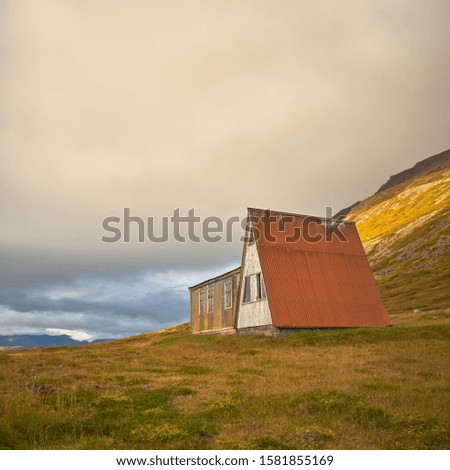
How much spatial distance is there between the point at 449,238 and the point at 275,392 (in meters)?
98.8

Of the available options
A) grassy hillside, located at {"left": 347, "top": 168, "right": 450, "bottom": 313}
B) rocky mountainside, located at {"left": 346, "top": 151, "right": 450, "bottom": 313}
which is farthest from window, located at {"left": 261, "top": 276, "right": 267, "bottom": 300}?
grassy hillside, located at {"left": 347, "top": 168, "right": 450, "bottom": 313}

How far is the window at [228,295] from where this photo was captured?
40938mm

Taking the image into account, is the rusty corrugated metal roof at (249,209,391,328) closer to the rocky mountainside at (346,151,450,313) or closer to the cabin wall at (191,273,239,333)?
the cabin wall at (191,273,239,333)

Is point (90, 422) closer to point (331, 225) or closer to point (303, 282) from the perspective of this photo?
point (303, 282)

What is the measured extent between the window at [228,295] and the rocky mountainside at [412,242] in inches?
1014

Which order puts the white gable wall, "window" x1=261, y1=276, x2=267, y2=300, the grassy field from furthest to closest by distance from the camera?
"window" x1=261, y1=276, x2=267, y2=300, the white gable wall, the grassy field

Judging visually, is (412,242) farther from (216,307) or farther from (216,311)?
(216,311)

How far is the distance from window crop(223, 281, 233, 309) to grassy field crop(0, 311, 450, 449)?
62.2 ft

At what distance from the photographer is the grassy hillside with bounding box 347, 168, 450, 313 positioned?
71.2 metres

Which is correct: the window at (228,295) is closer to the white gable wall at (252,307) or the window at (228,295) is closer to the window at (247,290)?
the white gable wall at (252,307)

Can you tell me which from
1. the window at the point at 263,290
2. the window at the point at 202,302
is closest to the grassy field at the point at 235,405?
the window at the point at 263,290

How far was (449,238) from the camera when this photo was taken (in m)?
101

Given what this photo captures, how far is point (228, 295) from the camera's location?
4150 centimetres

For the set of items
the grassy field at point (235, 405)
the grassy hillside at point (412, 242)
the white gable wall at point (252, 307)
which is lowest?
the grassy field at point (235, 405)
